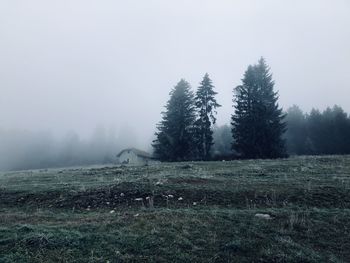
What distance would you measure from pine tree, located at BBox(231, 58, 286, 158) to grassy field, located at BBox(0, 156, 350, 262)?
2835 centimetres

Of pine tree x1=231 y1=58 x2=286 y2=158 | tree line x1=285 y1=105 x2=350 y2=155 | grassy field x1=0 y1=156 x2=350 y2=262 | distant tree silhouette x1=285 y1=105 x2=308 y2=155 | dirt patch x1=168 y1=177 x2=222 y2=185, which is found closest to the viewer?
grassy field x1=0 y1=156 x2=350 y2=262

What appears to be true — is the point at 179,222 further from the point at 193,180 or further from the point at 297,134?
the point at 297,134

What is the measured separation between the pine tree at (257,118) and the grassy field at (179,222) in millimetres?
28347

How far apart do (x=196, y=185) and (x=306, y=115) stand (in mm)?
74449

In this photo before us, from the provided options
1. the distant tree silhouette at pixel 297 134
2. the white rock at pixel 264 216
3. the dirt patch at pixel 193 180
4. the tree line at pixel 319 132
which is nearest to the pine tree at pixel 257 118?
the tree line at pixel 319 132

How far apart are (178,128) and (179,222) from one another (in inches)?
1572

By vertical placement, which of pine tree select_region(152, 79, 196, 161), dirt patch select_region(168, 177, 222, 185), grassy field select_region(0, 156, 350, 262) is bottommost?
grassy field select_region(0, 156, 350, 262)

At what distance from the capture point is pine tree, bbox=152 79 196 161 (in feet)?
167

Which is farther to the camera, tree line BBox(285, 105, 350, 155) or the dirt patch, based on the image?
tree line BBox(285, 105, 350, 155)

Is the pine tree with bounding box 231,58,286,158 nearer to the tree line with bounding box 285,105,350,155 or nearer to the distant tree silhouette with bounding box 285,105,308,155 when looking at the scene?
the tree line with bounding box 285,105,350,155

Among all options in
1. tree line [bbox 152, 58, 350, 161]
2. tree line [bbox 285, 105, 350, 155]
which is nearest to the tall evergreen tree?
tree line [bbox 152, 58, 350, 161]

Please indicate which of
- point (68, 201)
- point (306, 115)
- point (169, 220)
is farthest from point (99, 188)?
point (306, 115)

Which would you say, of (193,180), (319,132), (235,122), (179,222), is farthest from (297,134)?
(179,222)

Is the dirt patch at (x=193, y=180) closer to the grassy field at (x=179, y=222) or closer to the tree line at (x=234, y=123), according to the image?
the grassy field at (x=179, y=222)
